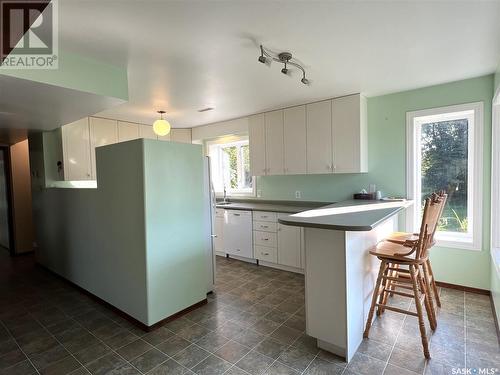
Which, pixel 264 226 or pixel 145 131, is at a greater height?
pixel 145 131

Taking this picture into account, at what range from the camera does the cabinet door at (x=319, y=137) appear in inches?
139

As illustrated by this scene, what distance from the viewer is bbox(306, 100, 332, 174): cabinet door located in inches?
139

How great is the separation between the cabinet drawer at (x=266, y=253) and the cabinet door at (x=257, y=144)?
115 centimetres

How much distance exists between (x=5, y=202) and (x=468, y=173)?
7.71m

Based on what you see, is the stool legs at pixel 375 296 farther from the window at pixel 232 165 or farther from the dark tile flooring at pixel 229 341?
the window at pixel 232 165

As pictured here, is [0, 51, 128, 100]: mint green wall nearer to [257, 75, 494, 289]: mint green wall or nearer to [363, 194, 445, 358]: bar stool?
[363, 194, 445, 358]: bar stool

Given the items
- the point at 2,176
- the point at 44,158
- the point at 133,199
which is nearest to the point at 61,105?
the point at 133,199

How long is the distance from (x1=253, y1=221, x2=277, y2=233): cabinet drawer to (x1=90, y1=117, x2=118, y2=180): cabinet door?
260 centimetres

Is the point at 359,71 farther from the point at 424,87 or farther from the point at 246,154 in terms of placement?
the point at 246,154

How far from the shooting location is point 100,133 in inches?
166

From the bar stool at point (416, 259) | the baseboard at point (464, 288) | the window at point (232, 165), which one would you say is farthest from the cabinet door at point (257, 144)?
the baseboard at point (464, 288)

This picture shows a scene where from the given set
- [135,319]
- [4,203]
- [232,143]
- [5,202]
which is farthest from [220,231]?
[4,203]

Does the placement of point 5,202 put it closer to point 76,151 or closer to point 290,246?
point 76,151

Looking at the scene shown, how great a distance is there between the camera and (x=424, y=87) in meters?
3.12
